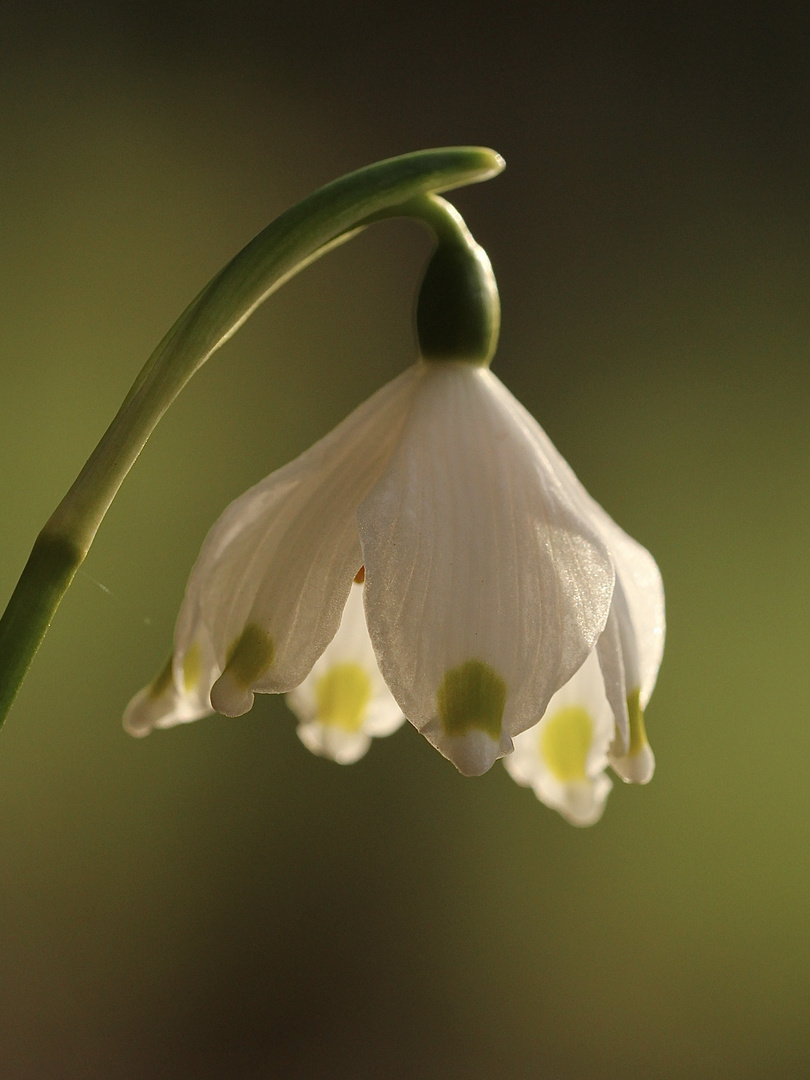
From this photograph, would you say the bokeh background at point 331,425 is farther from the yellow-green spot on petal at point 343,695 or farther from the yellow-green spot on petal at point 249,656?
the yellow-green spot on petal at point 249,656

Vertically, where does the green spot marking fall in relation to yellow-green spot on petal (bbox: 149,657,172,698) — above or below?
above

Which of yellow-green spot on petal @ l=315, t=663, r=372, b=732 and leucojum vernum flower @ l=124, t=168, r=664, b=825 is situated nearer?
leucojum vernum flower @ l=124, t=168, r=664, b=825

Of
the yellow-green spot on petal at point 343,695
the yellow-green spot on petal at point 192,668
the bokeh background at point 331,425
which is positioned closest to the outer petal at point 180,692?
the yellow-green spot on petal at point 192,668

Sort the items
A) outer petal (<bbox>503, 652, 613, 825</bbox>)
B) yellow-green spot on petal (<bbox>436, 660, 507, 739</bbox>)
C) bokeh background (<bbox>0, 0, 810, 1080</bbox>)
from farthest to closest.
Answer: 1. bokeh background (<bbox>0, 0, 810, 1080</bbox>)
2. outer petal (<bbox>503, 652, 613, 825</bbox>)
3. yellow-green spot on petal (<bbox>436, 660, 507, 739</bbox>)

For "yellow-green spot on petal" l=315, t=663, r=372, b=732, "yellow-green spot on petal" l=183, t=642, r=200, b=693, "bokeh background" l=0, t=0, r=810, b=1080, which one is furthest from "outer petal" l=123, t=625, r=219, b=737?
"bokeh background" l=0, t=0, r=810, b=1080

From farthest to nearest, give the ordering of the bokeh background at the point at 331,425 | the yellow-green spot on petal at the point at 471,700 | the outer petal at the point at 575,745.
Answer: the bokeh background at the point at 331,425, the outer petal at the point at 575,745, the yellow-green spot on petal at the point at 471,700

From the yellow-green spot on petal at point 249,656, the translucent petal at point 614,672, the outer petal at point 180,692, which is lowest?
the outer petal at point 180,692

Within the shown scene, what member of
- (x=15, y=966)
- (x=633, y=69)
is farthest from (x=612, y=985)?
(x=633, y=69)

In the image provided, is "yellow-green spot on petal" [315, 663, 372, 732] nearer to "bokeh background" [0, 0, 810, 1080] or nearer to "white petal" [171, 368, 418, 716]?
"white petal" [171, 368, 418, 716]
